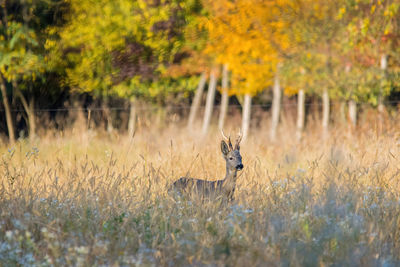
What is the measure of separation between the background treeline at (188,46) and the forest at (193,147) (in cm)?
5

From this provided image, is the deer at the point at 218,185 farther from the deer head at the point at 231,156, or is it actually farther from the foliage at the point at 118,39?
the foliage at the point at 118,39

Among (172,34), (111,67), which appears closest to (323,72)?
(172,34)

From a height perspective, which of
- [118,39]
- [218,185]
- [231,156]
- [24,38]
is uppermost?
[118,39]

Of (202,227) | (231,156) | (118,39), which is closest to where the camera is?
(202,227)

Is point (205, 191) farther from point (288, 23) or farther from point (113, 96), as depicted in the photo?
point (113, 96)

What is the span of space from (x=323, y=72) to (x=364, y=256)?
11.1 metres

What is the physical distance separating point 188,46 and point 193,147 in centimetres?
818

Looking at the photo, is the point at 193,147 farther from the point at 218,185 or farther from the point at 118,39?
the point at 118,39

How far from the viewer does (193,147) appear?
722 centimetres

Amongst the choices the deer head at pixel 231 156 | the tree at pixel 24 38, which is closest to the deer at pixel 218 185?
the deer head at pixel 231 156

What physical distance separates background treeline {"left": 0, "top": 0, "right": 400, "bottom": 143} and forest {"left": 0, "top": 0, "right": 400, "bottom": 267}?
5 cm

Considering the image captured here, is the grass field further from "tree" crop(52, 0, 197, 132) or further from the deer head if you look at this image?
"tree" crop(52, 0, 197, 132)

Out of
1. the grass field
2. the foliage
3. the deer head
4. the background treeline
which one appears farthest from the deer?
the foliage

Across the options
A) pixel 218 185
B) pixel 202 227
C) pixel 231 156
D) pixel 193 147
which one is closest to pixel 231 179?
pixel 218 185
